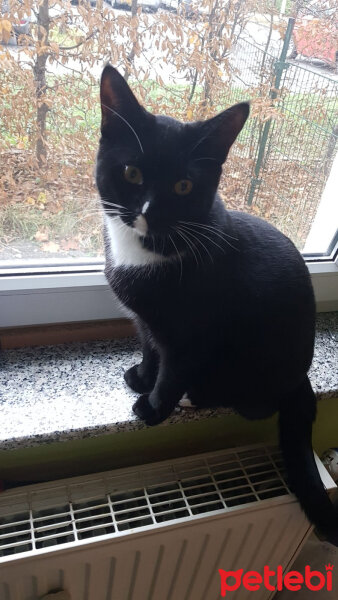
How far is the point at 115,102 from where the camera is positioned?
1.99 feet

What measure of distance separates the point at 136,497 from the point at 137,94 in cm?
68

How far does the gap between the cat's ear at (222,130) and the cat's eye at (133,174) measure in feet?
0.29

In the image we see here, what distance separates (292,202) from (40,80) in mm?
558

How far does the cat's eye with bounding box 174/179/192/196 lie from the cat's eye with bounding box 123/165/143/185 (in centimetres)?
5

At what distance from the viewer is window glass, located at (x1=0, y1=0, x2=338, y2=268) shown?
2.21ft

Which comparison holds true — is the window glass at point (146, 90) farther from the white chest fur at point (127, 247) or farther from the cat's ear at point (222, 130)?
the cat's ear at point (222, 130)

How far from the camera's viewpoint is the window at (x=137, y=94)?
0.68 metres

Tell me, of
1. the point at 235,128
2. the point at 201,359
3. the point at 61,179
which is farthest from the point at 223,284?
the point at 61,179

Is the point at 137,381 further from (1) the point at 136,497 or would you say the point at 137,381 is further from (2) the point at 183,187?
(2) the point at 183,187

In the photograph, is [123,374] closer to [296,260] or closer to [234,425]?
[234,425]

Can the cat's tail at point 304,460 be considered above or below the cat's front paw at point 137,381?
below

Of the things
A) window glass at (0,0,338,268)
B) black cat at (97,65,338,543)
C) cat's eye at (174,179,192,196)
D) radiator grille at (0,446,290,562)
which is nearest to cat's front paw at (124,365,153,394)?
black cat at (97,65,338,543)

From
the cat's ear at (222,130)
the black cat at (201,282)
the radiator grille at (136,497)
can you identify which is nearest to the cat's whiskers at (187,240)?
the black cat at (201,282)

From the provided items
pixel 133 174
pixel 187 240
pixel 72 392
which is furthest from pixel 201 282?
pixel 72 392
